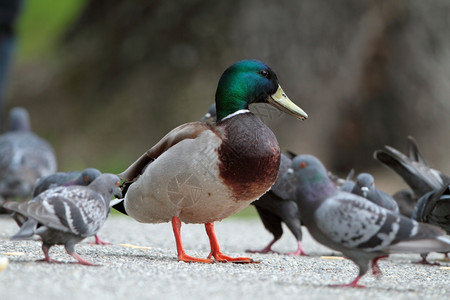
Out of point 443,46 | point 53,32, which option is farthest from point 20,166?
point 53,32

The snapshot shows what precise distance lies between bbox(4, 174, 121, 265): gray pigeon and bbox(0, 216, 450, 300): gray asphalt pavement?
6.2 inches

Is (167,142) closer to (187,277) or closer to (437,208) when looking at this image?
(187,277)

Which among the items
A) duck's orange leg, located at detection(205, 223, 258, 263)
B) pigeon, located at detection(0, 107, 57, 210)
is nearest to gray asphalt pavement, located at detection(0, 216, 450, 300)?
duck's orange leg, located at detection(205, 223, 258, 263)

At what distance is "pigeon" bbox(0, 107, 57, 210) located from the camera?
940 centimetres

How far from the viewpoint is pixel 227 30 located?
16578 mm

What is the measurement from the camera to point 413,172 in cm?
720

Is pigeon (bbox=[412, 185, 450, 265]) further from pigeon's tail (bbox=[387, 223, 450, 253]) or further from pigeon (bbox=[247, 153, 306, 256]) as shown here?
pigeon's tail (bbox=[387, 223, 450, 253])

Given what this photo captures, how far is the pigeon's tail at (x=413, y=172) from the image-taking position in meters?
7.09

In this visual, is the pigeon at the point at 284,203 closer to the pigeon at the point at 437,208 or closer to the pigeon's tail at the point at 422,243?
the pigeon at the point at 437,208

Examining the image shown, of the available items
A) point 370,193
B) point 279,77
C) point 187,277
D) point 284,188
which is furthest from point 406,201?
point 279,77

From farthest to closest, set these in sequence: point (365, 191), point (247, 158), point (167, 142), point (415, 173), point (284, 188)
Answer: point (415, 173)
point (284, 188)
point (365, 191)
point (167, 142)
point (247, 158)

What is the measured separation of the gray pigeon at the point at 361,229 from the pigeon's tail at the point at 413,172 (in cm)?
278

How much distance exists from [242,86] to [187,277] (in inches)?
71.9

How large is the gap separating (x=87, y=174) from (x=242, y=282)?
2242 mm
